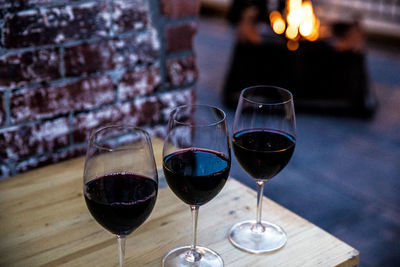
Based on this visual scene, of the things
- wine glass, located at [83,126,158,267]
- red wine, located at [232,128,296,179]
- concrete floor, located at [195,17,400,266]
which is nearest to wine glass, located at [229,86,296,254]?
red wine, located at [232,128,296,179]

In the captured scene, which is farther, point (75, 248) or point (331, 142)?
point (331, 142)

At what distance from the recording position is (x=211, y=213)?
0.89 meters

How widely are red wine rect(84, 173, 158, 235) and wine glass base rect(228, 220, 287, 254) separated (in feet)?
0.72

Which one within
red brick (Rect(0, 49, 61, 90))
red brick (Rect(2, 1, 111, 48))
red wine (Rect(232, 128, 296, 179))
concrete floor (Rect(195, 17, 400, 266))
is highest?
red brick (Rect(2, 1, 111, 48))

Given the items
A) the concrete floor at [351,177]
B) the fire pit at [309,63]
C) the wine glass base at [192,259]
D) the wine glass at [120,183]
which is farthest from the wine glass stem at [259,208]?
the fire pit at [309,63]

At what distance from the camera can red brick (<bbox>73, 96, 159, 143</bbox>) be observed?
1187 millimetres

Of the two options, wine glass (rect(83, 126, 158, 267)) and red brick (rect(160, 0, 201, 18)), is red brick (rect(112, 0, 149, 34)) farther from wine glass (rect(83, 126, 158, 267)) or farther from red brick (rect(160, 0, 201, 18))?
wine glass (rect(83, 126, 158, 267))

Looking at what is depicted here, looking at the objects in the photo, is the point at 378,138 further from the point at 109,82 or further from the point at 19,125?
the point at 19,125

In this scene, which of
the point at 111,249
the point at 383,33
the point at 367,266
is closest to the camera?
the point at 111,249

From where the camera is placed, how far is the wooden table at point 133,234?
0.77 meters

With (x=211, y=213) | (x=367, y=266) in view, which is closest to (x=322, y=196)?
(x=367, y=266)

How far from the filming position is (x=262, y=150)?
787 mm

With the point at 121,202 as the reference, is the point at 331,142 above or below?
below

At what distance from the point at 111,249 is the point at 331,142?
2.19 m
